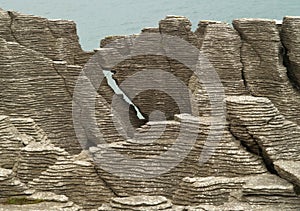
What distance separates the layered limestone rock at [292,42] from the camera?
84.8 ft

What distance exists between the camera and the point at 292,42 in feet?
85.4

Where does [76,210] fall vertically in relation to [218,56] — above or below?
below

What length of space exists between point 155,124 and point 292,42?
26.6 ft

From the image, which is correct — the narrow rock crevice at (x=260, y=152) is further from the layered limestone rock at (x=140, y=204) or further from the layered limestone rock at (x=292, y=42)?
the layered limestone rock at (x=292, y=42)

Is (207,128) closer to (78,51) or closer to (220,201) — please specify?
(220,201)

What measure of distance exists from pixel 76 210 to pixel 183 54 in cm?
1004

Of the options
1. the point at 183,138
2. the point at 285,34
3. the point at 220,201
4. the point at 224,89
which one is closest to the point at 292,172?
the point at 220,201

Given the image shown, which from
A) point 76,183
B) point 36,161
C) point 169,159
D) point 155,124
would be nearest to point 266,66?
point 155,124

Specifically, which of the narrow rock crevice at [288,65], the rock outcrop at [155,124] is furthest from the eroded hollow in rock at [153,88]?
the narrow rock crevice at [288,65]

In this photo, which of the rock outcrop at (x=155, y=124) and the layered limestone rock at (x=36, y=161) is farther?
the layered limestone rock at (x=36, y=161)

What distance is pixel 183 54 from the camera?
2748 cm

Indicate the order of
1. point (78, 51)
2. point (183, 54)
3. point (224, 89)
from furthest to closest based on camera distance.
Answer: point (78, 51) → point (183, 54) → point (224, 89)

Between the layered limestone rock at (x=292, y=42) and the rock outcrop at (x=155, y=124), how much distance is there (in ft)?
0.14

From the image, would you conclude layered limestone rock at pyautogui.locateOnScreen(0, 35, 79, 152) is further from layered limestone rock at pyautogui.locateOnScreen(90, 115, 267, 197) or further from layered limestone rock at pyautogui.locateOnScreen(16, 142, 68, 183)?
layered limestone rock at pyautogui.locateOnScreen(90, 115, 267, 197)
